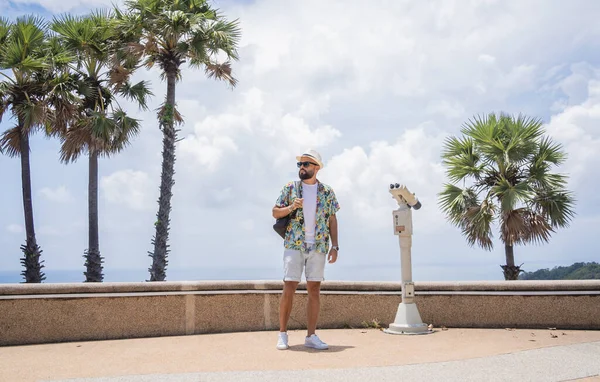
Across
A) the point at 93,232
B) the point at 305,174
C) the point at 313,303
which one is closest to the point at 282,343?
the point at 313,303

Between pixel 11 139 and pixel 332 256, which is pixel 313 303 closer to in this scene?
pixel 332 256

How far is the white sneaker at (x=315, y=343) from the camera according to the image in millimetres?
5516

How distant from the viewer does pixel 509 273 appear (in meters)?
14.9

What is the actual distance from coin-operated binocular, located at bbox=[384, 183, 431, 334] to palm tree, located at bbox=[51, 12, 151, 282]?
12755 mm

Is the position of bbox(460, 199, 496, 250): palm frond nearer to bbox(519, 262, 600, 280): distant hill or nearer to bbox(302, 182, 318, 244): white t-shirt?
bbox(302, 182, 318, 244): white t-shirt

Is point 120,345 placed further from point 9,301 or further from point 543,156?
point 543,156

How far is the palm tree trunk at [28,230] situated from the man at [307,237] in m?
13.7

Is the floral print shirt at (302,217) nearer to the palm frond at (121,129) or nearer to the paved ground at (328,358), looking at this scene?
the paved ground at (328,358)

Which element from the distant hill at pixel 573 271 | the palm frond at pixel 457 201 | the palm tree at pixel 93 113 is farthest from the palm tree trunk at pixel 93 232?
the distant hill at pixel 573 271

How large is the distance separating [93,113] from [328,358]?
48.3ft

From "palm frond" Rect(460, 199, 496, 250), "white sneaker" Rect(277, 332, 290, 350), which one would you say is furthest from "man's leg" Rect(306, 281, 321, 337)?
"palm frond" Rect(460, 199, 496, 250)

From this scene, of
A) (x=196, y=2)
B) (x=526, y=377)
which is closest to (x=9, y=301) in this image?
(x=526, y=377)

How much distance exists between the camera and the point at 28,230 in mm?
17156

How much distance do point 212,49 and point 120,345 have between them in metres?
12.5
